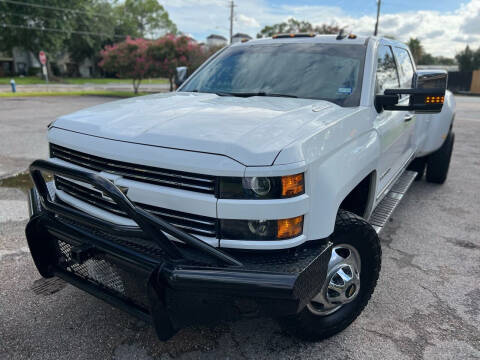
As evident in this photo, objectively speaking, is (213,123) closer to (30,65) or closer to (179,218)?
(179,218)

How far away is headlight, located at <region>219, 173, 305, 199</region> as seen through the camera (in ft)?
5.83

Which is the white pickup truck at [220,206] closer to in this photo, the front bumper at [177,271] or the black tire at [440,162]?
the front bumper at [177,271]

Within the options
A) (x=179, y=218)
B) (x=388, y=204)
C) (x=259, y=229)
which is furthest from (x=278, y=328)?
(x=388, y=204)

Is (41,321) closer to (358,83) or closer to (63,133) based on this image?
(63,133)

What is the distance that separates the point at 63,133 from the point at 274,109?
1.28 m

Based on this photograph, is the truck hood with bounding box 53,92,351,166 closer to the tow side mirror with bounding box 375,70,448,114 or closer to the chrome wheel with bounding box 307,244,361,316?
the tow side mirror with bounding box 375,70,448,114

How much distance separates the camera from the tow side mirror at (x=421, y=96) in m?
2.61

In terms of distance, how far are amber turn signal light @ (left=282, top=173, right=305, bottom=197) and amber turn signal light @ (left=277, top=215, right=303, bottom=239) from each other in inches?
4.9

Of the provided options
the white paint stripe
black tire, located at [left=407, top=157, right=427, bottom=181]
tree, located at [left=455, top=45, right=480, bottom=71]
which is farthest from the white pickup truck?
tree, located at [left=455, top=45, right=480, bottom=71]

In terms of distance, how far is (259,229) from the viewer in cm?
185

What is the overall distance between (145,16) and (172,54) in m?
50.3

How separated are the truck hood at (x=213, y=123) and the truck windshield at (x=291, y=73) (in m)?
0.25

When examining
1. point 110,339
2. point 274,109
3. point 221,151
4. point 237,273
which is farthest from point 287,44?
point 110,339

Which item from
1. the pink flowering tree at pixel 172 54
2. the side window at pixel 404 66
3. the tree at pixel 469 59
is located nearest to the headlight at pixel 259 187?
the side window at pixel 404 66
